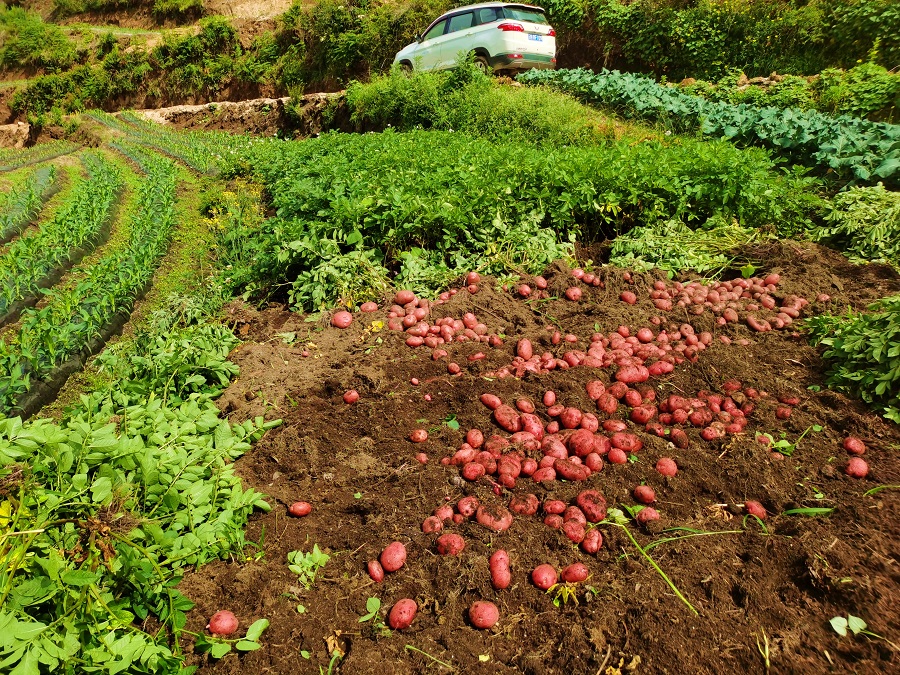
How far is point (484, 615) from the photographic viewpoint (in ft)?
6.42

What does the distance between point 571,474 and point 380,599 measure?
3.50 ft

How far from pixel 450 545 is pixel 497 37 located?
14.0 metres

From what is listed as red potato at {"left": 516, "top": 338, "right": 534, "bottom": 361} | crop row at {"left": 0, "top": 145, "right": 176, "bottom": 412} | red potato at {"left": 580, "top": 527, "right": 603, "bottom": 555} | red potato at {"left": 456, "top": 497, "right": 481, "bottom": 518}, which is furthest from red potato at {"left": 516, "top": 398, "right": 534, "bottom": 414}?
crop row at {"left": 0, "top": 145, "right": 176, "bottom": 412}

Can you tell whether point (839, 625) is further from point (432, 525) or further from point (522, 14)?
point (522, 14)

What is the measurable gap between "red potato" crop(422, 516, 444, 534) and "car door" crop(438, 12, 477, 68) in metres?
13.9

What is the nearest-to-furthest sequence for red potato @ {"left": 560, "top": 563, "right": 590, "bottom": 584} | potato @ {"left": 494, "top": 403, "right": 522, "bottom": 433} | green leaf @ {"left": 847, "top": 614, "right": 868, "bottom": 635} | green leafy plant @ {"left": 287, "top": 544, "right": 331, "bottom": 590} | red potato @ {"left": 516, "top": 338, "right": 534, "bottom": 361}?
green leaf @ {"left": 847, "top": 614, "right": 868, "bottom": 635}, red potato @ {"left": 560, "top": 563, "right": 590, "bottom": 584}, green leafy plant @ {"left": 287, "top": 544, "right": 331, "bottom": 590}, potato @ {"left": 494, "top": 403, "right": 522, "bottom": 433}, red potato @ {"left": 516, "top": 338, "right": 534, "bottom": 361}

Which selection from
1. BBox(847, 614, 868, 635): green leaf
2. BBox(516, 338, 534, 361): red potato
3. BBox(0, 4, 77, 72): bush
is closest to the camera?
BBox(847, 614, 868, 635): green leaf

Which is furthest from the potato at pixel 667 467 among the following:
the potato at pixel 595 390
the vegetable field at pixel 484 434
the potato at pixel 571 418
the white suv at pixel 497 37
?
the white suv at pixel 497 37

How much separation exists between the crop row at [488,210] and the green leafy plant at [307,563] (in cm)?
249

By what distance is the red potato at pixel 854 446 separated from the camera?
2.55 m

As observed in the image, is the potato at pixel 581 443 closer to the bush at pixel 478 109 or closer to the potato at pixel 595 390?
the potato at pixel 595 390

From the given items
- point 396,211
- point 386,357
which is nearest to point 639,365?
point 386,357

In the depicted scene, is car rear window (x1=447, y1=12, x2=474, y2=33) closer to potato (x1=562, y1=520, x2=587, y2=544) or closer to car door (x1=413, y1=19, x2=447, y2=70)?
car door (x1=413, y1=19, x2=447, y2=70)

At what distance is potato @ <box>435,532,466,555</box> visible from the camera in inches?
87.5
